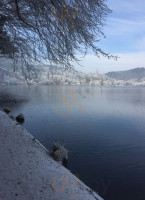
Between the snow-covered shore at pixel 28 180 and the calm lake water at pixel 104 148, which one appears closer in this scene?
the snow-covered shore at pixel 28 180

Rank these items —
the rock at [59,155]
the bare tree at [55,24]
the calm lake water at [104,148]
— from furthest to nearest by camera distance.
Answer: the rock at [59,155] < the calm lake water at [104,148] < the bare tree at [55,24]

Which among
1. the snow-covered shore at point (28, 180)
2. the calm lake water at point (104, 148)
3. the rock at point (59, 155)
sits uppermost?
the snow-covered shore at point (28, 180)

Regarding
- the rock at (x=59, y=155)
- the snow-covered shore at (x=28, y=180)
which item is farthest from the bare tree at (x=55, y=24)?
the rock at (x=59, y=155)

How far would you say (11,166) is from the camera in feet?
17.8

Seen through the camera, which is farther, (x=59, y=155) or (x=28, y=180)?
(x=59, y=155)

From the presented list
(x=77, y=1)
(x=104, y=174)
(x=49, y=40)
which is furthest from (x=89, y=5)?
(x=104, y=174)

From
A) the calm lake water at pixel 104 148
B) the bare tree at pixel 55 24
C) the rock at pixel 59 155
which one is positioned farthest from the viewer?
the rock at pixel 59 155

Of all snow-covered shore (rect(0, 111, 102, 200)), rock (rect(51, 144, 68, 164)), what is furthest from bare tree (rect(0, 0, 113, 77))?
rock (rect(51, 144, 68, 164))

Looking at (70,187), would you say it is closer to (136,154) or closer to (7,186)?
(7,186)

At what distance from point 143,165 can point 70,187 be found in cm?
709

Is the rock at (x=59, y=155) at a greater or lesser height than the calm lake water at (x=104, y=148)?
greater

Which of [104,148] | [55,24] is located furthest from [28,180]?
[104,148]

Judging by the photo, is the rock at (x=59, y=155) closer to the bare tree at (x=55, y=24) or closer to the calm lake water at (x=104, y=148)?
the calm lake water at (x=104, y=148)

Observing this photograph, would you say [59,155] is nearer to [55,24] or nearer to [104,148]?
[104,148]
